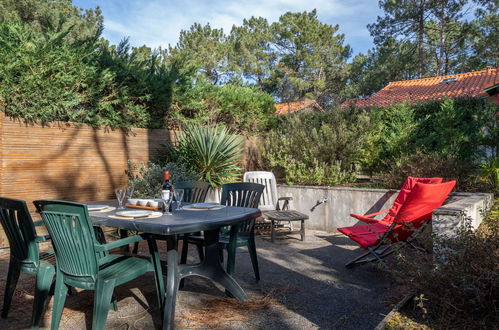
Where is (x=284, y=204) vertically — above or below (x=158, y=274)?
above

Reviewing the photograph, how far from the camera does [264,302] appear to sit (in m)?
3.13

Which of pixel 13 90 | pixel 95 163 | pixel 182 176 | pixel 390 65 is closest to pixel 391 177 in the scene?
pixel 182 176

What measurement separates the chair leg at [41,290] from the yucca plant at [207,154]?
3.93 m

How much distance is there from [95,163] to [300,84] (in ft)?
52.7

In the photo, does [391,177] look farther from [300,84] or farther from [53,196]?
[300,84]

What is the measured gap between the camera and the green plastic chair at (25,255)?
2.57m

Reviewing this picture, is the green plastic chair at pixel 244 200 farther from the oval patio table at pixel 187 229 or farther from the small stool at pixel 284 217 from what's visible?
the small stool at pixel 284 217

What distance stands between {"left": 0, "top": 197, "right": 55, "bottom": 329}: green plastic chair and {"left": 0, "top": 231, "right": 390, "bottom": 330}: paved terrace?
0.24 meters

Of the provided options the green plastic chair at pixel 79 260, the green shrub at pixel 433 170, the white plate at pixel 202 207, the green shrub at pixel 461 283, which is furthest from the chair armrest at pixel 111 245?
the green shrub at pixel 433 170

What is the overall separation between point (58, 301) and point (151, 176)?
366cm

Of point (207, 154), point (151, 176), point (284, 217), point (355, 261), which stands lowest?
point (355, 261)

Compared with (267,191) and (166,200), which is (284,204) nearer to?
(267,191)

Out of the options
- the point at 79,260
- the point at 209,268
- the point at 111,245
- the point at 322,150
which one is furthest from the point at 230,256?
the point at 322,150

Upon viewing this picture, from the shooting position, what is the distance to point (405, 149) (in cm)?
736
